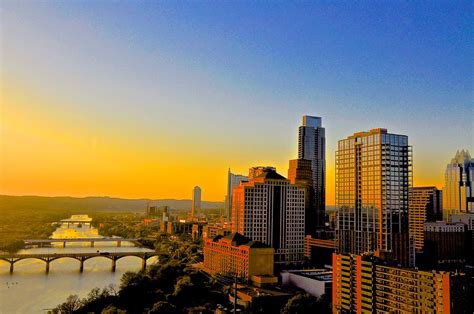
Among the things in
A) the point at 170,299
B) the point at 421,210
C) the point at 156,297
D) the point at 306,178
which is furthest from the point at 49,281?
the point at 421,210

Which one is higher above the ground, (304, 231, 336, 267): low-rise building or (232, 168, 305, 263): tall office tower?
(232, 168, 305, 263): tall office tower

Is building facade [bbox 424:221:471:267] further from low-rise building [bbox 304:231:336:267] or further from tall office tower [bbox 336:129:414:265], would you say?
tall office tower [bbox 336:129:414:265]

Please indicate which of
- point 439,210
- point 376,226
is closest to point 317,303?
point 376,226

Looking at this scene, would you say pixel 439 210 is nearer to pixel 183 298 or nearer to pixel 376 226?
pixel 376 226

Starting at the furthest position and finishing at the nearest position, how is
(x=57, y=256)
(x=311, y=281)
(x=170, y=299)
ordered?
1. (x=57, y=256)
2. (x=311, y=281)
3. (x=170, y=299)

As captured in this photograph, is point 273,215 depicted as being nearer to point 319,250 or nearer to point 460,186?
point 319,250

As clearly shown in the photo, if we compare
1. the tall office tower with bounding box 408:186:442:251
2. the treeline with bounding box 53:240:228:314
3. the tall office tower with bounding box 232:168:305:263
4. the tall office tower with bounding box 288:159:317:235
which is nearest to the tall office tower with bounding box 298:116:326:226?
the tall office tower with bounding box 288:159:317:235
